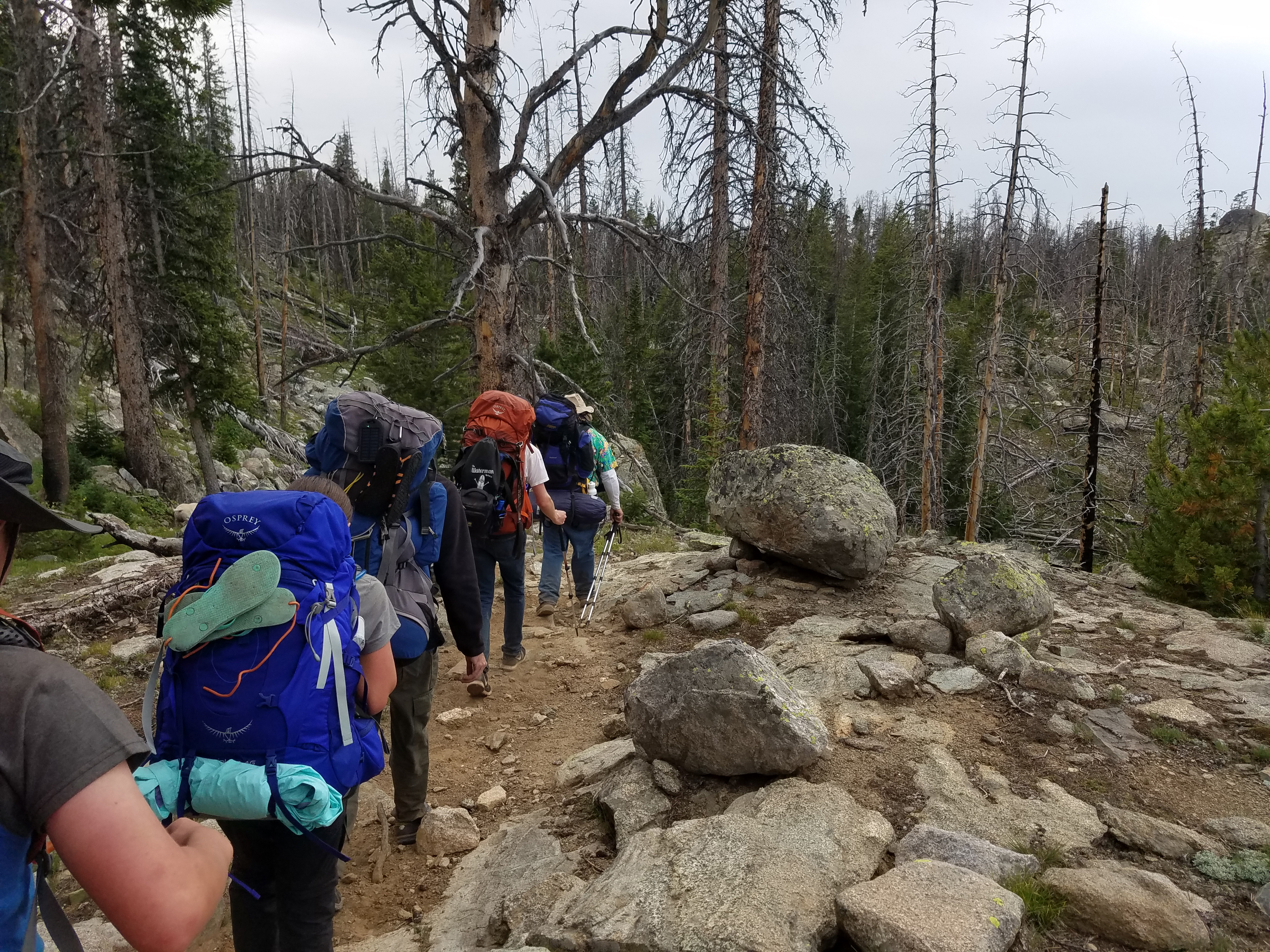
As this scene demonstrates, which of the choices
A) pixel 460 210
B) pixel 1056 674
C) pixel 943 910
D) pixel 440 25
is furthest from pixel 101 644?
pixel 1056 674

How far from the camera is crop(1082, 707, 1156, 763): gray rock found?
425 cm

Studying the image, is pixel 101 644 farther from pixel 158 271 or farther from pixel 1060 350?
pixel 1060 350

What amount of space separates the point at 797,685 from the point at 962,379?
21.1m

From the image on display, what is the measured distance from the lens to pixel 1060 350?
42375 mm

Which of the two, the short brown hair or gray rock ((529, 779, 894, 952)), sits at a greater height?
the short brown hair

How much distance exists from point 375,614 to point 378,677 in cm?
21

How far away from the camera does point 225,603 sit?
1.87 meters

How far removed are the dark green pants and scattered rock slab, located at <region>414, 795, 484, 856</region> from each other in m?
0.09

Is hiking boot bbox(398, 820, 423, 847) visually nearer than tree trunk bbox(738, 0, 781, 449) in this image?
Yes

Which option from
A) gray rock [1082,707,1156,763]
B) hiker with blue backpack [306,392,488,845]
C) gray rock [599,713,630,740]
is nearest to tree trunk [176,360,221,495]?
gray rock [599,713,630,740]

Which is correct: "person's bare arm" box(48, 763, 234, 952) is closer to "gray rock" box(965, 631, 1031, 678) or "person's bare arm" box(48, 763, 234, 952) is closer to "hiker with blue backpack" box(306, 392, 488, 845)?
"hiker with blue backpack" box(306, 392, 488, 845)

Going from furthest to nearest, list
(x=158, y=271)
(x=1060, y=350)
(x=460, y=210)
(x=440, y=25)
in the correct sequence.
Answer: (x=1060, y=350), (x=158, y=271), (x=460, y=210), (x=440, y=25)

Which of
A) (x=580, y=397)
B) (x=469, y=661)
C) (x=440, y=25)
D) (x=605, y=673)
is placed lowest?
(x=605, y=673)

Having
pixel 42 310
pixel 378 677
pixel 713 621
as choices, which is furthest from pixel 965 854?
pixel 42 310
